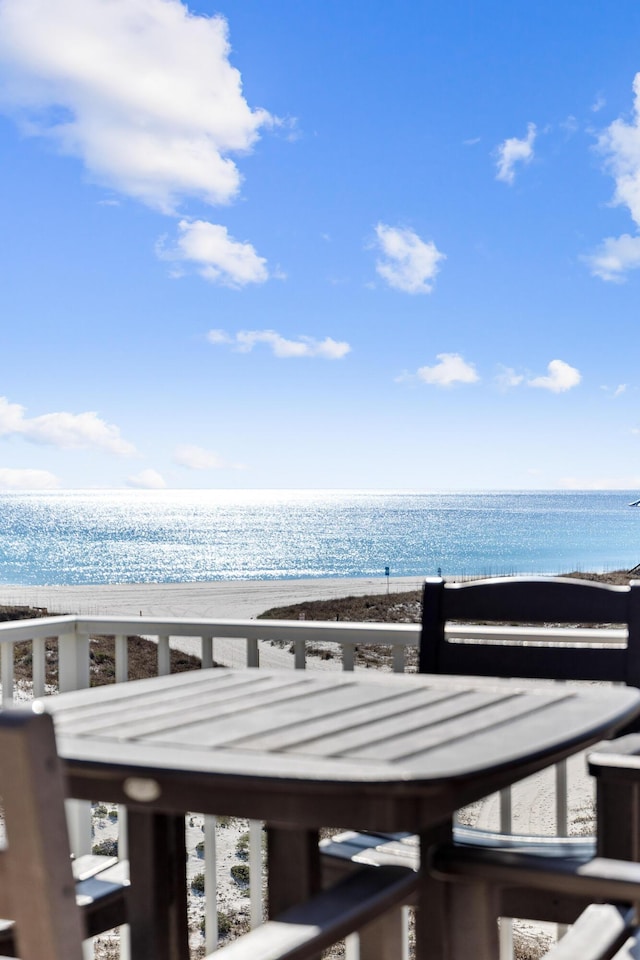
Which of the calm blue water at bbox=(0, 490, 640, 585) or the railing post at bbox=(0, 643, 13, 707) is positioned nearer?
the railing post at bbox=(0, 643, 13, 707)

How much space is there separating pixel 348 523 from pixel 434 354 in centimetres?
2878

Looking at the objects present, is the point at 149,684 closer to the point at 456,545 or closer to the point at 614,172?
the point at 614,172

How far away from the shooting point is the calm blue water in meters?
52.4

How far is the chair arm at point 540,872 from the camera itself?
3.83ft

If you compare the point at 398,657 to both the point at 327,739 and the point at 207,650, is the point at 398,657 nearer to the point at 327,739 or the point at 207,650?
the point at 207,650

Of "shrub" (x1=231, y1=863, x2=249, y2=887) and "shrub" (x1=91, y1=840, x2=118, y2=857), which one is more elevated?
"shrub" (x1=91, y1=840, x2=118, y2=857)

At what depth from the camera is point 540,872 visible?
1.19m

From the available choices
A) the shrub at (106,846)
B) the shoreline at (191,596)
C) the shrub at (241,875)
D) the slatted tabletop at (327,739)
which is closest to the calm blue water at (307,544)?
the shoreline at (191,596)

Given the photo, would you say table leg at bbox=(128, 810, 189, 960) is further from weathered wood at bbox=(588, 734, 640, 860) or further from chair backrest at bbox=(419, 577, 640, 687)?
chair backrest at bbox=(419, 577, 640, 687)

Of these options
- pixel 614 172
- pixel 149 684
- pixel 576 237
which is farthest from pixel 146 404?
pixel 149 684

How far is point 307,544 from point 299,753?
6859 centimetres

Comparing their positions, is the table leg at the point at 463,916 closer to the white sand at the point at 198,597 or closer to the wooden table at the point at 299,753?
the wooden table at the point at 299,753

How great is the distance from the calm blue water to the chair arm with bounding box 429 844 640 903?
4579 centimetres

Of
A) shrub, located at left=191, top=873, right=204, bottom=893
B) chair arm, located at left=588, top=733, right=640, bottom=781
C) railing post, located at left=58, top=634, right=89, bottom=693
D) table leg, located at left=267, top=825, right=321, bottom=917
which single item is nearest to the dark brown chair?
table leg, located at left=267, top=825, right=321, bottom=917
